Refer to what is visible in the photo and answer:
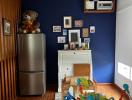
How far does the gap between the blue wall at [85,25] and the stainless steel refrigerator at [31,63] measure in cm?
82

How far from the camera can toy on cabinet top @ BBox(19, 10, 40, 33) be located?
4.48 metres

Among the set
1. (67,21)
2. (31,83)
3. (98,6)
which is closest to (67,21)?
(67,21)

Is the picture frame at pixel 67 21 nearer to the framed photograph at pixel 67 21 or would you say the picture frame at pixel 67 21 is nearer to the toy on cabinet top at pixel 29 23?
the framed photograph at pixel 67 21

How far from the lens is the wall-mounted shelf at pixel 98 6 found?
16.1ft

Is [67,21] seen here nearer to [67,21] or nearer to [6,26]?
[67,21]

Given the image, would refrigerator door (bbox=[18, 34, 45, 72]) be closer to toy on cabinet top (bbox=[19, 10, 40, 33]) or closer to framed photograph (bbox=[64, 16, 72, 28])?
toy on cabinet top (bbox=[19, 10, 40, 33])

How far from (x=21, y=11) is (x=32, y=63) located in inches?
56.0

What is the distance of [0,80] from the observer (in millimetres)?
3174

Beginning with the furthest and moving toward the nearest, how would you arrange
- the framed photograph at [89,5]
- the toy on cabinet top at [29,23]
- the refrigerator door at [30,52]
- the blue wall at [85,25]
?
the blue wall at [85,25], the framed photograph at [89,5], the toy on cabinet top at [29,23], the refrigerator door at [30,52]

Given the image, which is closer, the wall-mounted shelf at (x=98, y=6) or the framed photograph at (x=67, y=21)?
the wall-mounted shelf at (x=98, y=6)

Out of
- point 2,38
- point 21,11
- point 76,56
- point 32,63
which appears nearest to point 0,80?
point 2,38

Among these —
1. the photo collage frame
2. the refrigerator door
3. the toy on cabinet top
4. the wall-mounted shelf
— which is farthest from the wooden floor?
the wall-mounted shelf

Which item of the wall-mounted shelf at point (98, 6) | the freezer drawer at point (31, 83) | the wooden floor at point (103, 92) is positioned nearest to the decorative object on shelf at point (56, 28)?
the wall-mounted shelf at point (98, 6)

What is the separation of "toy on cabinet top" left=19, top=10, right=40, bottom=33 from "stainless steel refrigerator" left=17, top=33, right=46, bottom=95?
0.28m
